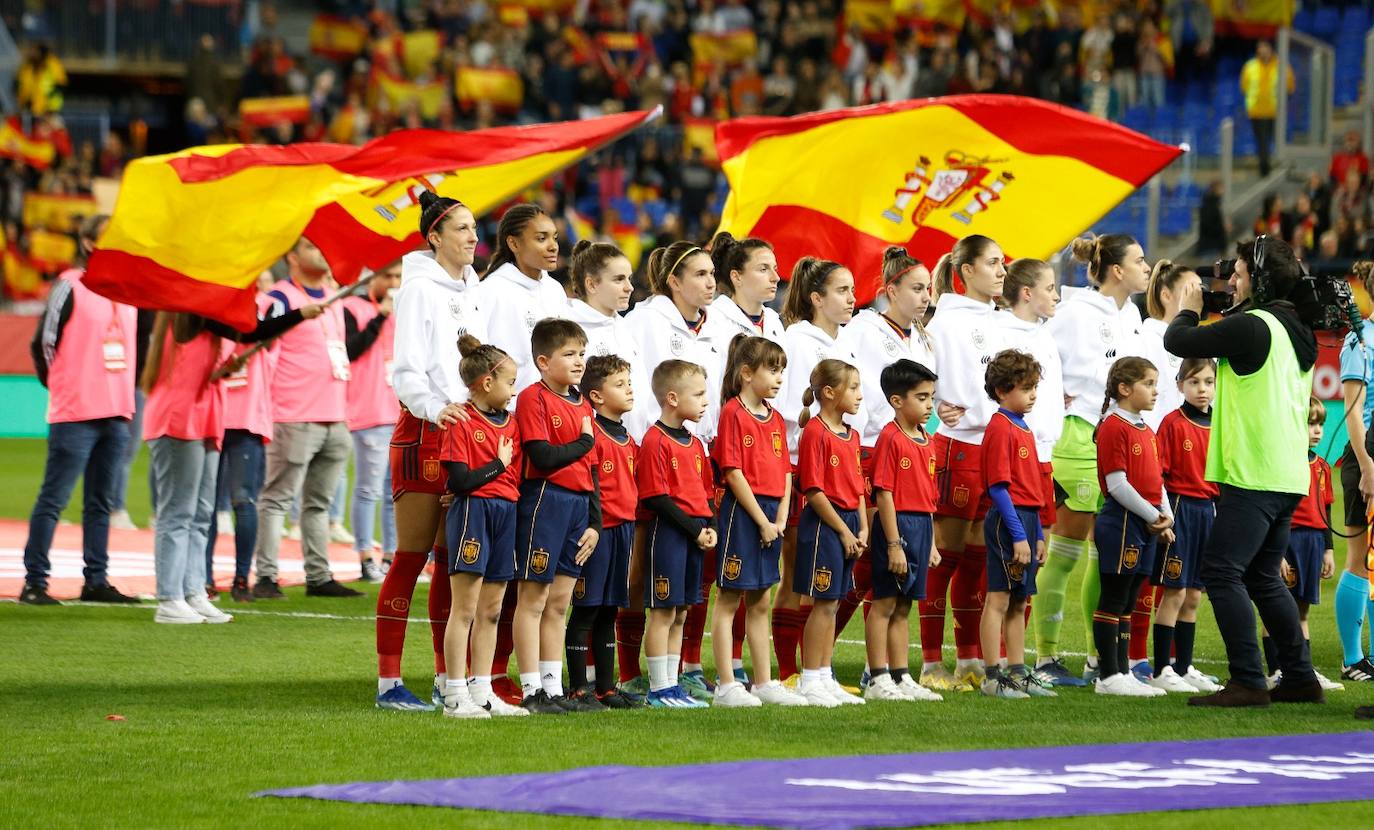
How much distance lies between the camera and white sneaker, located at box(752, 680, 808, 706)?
816cm

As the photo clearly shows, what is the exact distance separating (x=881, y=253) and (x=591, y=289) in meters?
2.82

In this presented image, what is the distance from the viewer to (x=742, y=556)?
8.20 metres

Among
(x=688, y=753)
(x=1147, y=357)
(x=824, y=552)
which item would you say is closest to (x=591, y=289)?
(x=824, y=552)

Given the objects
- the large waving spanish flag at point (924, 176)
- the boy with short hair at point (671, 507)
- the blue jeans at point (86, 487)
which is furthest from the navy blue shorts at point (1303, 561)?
the blue jeans at point (86, 487)

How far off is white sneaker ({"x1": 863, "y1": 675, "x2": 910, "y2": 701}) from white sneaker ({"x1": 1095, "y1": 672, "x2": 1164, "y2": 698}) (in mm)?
958

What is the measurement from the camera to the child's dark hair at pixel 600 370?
8062mm

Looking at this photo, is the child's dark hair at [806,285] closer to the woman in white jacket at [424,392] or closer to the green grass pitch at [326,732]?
the woman in white jacket at [424,392]

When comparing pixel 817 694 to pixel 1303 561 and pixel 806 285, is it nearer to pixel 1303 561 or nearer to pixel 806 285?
pixel 806 285

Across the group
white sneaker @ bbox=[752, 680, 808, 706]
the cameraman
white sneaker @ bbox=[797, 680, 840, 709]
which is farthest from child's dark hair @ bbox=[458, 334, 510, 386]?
the cameraman

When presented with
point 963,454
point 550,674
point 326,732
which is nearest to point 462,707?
point 550,674

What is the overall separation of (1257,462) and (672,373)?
2440 millimetres

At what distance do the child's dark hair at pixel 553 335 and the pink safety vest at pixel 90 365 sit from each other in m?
4.35

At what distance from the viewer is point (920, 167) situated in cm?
1091

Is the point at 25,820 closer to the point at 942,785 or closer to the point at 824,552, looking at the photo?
the point at 942,785
